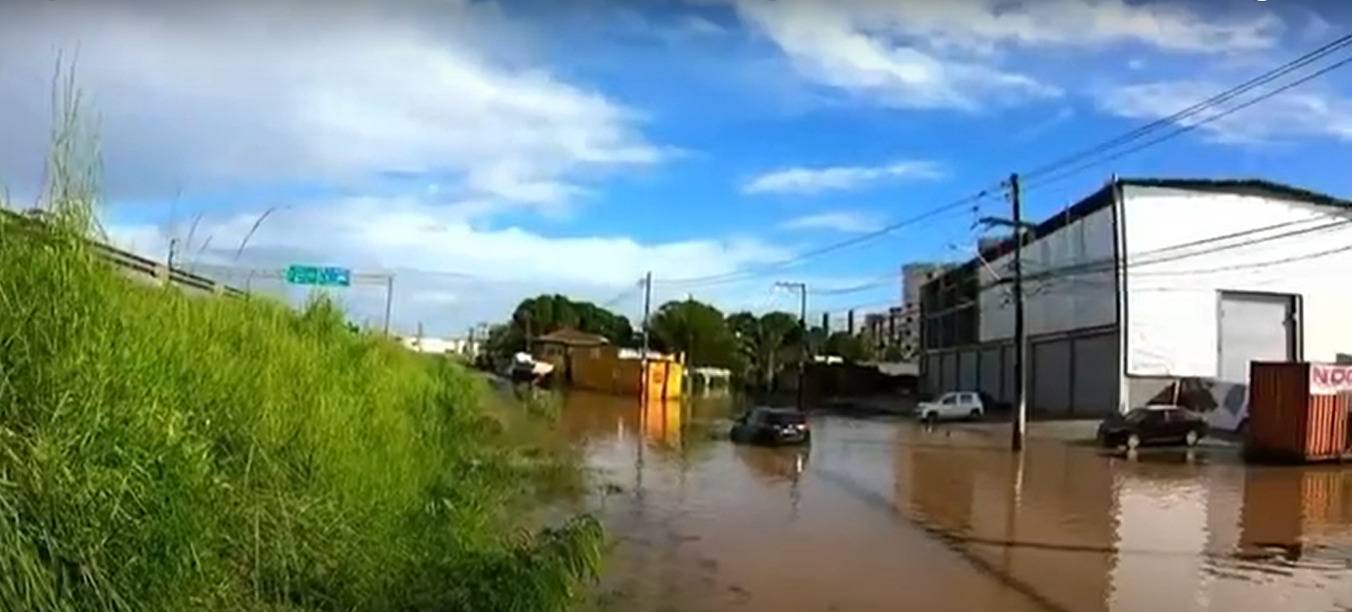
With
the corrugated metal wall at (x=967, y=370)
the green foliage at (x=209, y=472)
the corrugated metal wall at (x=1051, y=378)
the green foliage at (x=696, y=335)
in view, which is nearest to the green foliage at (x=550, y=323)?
the green foliage at (x=696, y=335)

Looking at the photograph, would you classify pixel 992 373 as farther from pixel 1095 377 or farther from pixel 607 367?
pixel 607 367

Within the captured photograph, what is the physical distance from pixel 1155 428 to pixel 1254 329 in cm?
1604

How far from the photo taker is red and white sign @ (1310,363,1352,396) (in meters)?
33.1

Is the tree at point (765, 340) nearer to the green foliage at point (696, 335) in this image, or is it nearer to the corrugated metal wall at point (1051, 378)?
the green foliage at point (696, 335)

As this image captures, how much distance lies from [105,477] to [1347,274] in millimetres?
55200

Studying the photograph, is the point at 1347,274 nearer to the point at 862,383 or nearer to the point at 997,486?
the point at 997,486

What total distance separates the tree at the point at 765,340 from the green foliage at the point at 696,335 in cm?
190

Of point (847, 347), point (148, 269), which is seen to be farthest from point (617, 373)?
point (148, 269)

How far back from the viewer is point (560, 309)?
13775 cm

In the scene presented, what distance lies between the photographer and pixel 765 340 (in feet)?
331

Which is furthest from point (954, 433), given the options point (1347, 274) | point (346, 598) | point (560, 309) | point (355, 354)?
point (560, 309)

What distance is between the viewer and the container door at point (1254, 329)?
5072 cm

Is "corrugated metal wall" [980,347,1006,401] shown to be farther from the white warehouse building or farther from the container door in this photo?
the container door

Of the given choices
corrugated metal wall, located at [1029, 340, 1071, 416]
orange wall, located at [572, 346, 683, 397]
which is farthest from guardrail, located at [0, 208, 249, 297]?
orange wall, located at [572, 346, 683, 397]
